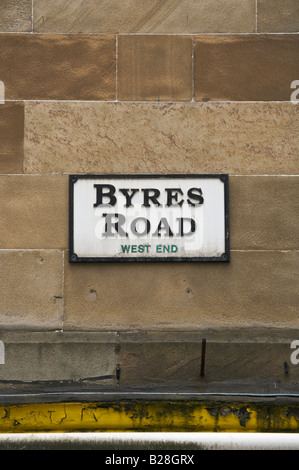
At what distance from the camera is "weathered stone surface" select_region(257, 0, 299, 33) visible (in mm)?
4566

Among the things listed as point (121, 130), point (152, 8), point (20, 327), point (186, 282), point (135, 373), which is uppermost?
point (152, 8)

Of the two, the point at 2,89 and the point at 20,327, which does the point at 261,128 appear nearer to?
the point at 2,89

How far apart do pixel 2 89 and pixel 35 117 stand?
1.02 ft

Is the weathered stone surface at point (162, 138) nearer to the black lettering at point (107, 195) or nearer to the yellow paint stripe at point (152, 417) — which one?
the black lettering at point (107, 195)

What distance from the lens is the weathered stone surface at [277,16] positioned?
457 centimetres

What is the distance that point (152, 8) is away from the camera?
4582mm

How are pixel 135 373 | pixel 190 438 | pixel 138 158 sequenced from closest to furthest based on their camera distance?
pixel 190 438 → pixel 135 373 → pixel 138 158

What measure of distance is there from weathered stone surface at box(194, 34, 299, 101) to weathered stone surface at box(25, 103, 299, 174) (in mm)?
86

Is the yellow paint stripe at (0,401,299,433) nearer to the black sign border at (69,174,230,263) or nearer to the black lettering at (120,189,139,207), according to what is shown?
the black sign border at (69,174,230,263)

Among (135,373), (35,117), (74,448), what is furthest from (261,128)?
(74,448)

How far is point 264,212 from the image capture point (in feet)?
14.6

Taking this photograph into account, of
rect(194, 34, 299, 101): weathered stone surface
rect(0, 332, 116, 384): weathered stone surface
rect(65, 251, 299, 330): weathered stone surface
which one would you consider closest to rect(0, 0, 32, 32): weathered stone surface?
rect(194, 34, 299, 101): weathered stone surface

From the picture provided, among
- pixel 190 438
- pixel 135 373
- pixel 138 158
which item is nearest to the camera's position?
pixel 190 438

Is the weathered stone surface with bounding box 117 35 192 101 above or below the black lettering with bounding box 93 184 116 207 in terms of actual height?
above
